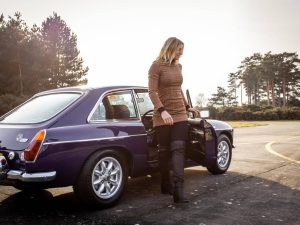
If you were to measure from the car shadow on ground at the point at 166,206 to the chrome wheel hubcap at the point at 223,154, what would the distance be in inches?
29.9

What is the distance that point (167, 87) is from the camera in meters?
4.68

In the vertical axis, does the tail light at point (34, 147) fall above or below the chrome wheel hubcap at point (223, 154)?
above

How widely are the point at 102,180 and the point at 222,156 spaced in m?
2.93

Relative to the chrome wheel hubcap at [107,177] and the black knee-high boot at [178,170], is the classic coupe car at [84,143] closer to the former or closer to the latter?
the chrome wheel hubcap at [107,177]

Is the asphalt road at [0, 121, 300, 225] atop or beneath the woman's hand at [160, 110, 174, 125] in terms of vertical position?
beneath

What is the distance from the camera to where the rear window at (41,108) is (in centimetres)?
436

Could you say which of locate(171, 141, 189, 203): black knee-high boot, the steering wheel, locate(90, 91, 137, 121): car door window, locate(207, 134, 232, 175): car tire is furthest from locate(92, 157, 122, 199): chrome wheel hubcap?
locate(207, 134, 232, 175): car tire

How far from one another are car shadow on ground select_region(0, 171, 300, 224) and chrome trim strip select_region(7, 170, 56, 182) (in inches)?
18.8

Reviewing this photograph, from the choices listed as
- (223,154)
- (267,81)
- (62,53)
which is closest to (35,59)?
(62,53)

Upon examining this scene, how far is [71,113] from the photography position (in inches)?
168

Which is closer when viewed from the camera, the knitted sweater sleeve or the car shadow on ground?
the car shadow on ground

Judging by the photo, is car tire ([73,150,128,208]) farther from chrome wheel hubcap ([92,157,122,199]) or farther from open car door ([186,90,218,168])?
open car door ([186,90,218,168])

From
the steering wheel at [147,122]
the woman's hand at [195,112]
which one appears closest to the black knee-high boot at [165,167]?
the steering wheel at [147,122]

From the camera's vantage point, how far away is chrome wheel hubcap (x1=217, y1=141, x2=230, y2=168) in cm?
650
